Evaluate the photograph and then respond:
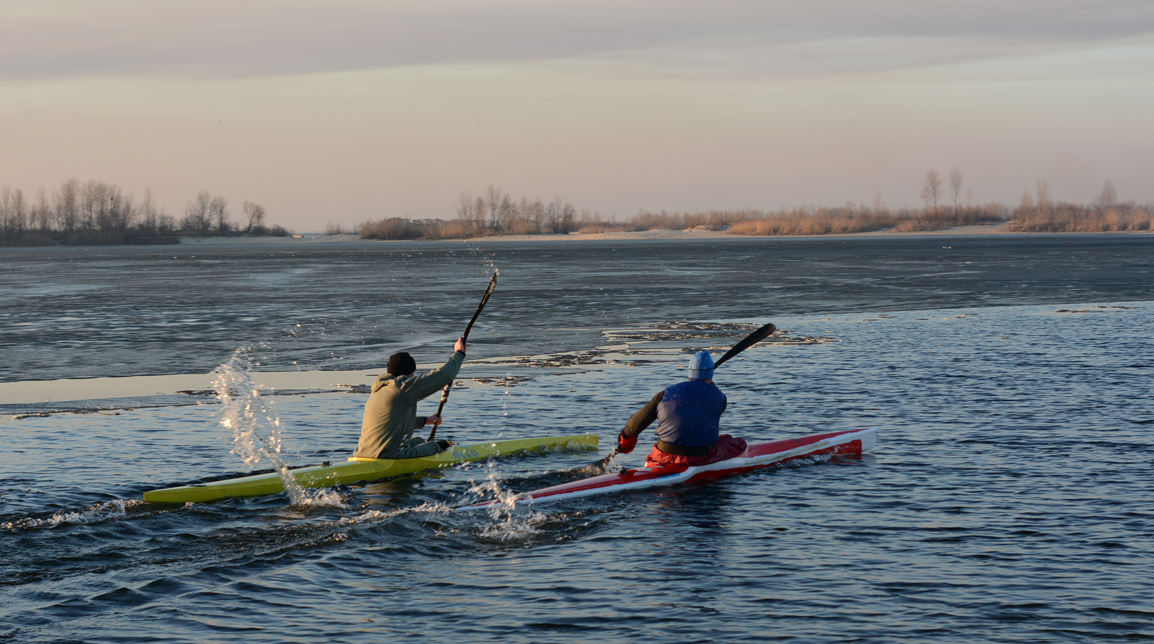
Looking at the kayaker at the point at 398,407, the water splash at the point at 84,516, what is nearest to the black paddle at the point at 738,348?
the kayaker at the point at 398,407

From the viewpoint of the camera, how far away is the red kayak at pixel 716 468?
11094mm

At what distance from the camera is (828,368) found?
65.8 feet

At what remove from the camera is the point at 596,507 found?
10.9 m

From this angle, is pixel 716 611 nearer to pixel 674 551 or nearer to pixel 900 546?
pixel 674 551

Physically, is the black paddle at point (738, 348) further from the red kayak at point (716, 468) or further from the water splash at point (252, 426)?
the water splash at point (252, 426)

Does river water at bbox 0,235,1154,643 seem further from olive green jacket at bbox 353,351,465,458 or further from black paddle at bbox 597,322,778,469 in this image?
olive green jacket at bbox 353,351,465,458

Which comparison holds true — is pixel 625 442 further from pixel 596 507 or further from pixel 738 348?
pixel 738 348

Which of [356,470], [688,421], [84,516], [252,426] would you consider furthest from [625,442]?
[252,426]

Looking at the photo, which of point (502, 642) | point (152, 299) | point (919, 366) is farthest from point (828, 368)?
point (152, 299)

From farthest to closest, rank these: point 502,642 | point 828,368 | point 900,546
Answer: point 828,368, point 900,546, point 502,642

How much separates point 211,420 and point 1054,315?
22787 mm

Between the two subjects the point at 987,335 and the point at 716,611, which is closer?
the point at 716,611

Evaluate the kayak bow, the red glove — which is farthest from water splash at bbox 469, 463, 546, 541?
the red glove

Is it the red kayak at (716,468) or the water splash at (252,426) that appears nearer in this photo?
the red kayak at (716,468)
